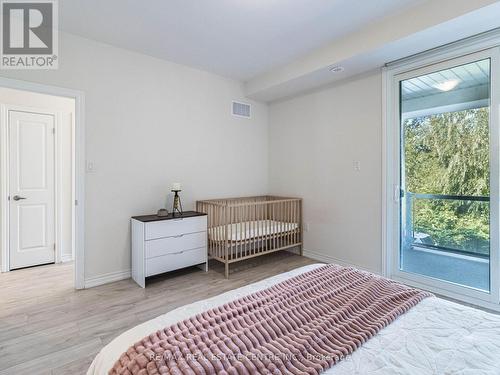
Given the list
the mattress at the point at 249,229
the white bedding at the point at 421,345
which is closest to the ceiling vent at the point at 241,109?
the mattress at the point at 249,229

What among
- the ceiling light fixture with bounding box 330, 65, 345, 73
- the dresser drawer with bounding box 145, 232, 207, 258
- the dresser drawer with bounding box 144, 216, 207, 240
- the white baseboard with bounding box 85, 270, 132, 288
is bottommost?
the white baseboard with bounding box 85, 270, 132, 288

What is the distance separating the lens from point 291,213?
3982mm

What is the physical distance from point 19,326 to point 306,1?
3.51 m

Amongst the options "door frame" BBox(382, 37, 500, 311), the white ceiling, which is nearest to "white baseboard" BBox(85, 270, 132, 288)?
the white ceiling

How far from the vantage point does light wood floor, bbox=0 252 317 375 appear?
1.75 m

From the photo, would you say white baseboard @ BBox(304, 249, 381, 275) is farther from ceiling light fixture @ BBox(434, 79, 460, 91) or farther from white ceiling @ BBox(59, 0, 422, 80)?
white ceiling @ BBox(59, 0, 422, 80)

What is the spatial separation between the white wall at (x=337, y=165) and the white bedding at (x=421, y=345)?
203cm

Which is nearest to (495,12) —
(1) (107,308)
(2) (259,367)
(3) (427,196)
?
(3) (427,196)

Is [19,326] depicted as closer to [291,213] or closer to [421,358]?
[421,358]

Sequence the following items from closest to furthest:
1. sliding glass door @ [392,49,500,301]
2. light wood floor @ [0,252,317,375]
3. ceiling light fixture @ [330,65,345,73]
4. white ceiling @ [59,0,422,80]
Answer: light wood floor @ [0,252,317,375]
white ceiling @ [59,0,422,80]
sliding glass door @ [392,49,500,301]
ceiling light fixture @ [330,65,345,73]

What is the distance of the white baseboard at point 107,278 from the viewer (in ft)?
9.36

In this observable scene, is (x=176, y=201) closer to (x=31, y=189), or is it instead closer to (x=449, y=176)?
(x=31, y=189)

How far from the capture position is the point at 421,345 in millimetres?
990

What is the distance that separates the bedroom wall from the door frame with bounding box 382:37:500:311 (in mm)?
2126
